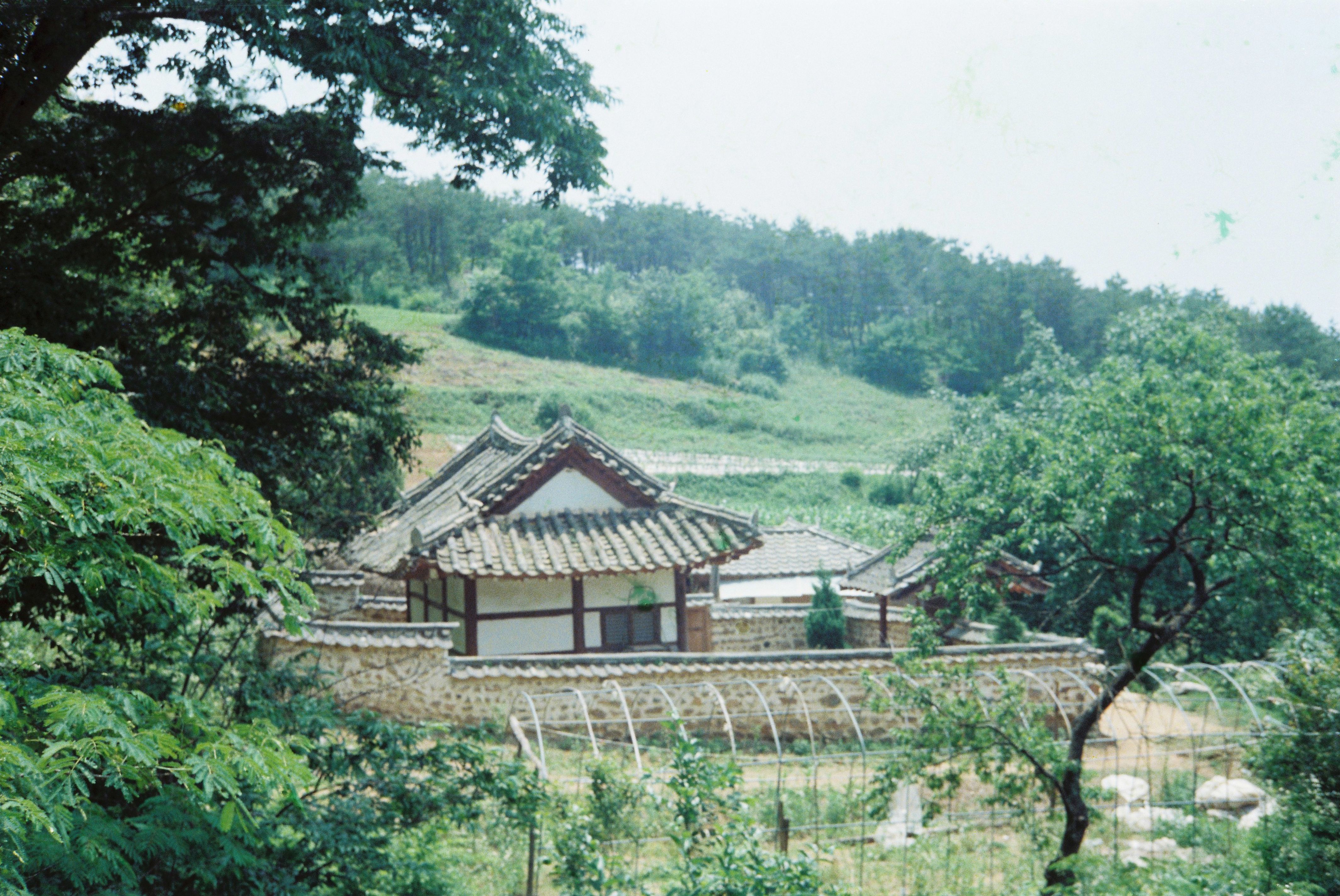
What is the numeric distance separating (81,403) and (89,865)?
58.3 inches

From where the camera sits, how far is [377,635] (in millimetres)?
10188

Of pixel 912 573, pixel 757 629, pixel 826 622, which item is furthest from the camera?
pixel 757 629

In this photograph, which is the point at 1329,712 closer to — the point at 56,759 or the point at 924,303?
the point at 56,759

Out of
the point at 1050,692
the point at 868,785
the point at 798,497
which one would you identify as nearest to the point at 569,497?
the point at 868,785

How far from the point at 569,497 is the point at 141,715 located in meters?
8.60

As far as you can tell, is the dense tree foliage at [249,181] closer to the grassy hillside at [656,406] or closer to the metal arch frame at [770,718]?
the metal arch frame at [770,718]

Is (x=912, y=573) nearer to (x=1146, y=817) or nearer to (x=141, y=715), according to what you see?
(x=1146, y=817)

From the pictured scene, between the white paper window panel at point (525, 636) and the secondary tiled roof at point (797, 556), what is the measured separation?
7.52m

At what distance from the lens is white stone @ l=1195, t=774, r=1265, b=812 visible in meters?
8.56

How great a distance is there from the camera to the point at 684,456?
1128 inches

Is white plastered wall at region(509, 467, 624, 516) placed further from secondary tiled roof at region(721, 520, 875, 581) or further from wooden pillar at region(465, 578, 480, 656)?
secondary tiled roof at region(721, 520, 875, 581)

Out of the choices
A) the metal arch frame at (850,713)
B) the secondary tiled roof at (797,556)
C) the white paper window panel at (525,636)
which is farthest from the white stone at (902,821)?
the secondary tiled roof at (797,556)

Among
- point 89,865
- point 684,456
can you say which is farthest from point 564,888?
point 684,456

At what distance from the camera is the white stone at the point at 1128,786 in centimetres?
870
